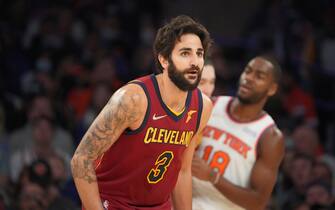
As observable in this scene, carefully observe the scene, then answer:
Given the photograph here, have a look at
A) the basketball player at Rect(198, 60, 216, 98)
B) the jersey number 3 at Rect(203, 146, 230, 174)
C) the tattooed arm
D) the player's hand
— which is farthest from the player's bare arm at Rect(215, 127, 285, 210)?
the tattooed arm

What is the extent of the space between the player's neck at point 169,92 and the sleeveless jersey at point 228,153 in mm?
1093

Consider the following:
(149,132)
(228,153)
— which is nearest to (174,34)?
(149,132)

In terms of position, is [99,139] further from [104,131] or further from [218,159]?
[218,159]

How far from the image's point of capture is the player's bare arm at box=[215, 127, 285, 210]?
5457mm

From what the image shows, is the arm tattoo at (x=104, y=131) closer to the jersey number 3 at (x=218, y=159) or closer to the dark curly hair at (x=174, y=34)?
the dark curly hair at (x=174, y=34)

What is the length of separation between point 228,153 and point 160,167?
1170mm

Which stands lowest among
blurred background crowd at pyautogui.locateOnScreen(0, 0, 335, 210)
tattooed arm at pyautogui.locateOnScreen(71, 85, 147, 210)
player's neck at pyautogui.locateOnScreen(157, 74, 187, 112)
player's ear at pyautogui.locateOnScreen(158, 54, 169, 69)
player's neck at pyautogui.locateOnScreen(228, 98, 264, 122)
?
blurred background crowd at pyautogui.locateOnScreen(0, 0, 335, 210)

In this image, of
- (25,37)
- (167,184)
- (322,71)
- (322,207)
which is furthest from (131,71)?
(167,184)

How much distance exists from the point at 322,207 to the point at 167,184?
265cm

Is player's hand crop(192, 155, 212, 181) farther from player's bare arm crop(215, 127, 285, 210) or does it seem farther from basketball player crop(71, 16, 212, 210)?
basketball player crop(71, 16, 212, 210)

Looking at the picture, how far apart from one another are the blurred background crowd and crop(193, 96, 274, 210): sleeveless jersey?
1.44 meters

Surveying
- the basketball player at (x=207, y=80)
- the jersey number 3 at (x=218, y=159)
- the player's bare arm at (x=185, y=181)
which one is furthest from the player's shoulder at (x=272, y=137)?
the player's bare arm at (x=185, y=181)

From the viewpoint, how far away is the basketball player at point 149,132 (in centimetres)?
421

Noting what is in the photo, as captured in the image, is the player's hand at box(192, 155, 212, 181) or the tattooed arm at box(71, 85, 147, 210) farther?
the player's hand at box(192, 155, 212, 181)
